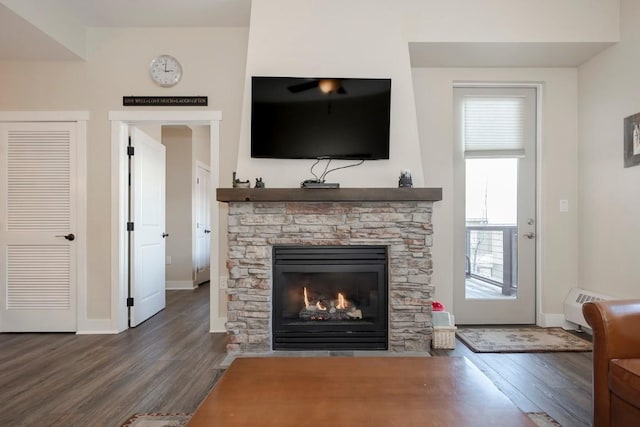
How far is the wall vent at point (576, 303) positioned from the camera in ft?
10.4

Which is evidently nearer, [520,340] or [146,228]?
[520,340]

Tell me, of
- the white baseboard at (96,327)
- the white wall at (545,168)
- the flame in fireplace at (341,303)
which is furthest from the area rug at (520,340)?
the white baseboard at (96,327)

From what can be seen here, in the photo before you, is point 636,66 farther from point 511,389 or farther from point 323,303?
point 323,303

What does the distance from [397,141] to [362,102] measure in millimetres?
426

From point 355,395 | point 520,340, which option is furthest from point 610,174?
point 355,395

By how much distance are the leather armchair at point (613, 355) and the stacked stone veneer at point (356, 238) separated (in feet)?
4.18

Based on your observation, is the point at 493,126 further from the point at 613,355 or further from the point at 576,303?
the point at 613,355

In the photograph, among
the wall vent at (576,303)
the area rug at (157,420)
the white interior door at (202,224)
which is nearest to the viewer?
the area rug at (157,420)

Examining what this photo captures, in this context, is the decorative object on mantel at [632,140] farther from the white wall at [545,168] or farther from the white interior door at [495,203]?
the white interior door at [495,203]

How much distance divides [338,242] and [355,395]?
1555 mm

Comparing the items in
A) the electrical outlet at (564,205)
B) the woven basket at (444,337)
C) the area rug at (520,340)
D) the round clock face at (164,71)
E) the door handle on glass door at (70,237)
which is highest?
the round clock face at (164,71)

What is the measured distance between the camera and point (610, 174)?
3029 millimetres

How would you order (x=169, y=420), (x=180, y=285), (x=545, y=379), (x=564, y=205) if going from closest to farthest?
(x=169, y=420), (x=545, y=379), (x=564, y=205), (x=180, y=285)

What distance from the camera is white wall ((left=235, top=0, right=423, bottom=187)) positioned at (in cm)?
288
